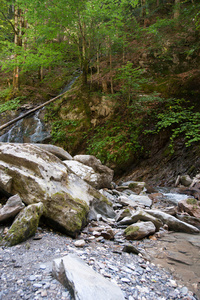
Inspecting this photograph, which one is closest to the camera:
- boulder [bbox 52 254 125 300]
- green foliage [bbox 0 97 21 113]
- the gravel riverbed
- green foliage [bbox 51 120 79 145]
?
boulder [bbox 52 254 125 300]

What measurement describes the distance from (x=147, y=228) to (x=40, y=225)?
184cm

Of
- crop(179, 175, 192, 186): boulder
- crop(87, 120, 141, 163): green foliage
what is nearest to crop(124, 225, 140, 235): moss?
crop(179, 175, 192, 186): boulder

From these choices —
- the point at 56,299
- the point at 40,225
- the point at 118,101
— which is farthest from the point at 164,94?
the point at 56,299

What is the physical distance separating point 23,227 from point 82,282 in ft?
4.06

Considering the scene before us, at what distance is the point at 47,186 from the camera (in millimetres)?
Answer: 3113

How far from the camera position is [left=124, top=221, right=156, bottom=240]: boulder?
3178 millimetres

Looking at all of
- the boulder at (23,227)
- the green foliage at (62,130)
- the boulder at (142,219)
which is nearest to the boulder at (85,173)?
the boulder at (142,219)

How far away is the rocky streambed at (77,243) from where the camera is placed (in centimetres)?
158

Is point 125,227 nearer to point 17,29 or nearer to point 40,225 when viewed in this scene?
point 40,225

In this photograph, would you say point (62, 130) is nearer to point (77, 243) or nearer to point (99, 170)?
point (99, 170)

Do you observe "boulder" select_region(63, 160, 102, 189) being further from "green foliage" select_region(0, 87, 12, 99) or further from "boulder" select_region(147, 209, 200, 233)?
"green foliage" select_region(0, 87, 12, 99)

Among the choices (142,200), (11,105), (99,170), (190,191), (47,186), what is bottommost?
(142,200)

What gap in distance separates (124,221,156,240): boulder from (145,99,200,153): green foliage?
5.27 meters

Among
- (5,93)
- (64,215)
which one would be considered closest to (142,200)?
(64,215)
